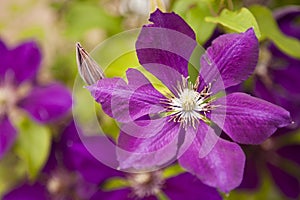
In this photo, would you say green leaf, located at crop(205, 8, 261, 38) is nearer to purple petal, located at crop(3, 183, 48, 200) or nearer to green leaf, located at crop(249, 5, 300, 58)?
green leaf, located at crop(249, 5, 300, 58)

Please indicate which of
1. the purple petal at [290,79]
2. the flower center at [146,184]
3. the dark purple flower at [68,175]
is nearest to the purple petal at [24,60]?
the dark purple flower at [68,175]

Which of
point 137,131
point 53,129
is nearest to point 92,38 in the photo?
point 53,129

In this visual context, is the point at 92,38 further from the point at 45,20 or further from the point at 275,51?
the point at 275,51

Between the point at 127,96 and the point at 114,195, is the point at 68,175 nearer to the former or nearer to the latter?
the point at 114,195

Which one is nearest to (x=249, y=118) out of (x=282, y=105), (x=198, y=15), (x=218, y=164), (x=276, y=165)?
(x=218, y=164)

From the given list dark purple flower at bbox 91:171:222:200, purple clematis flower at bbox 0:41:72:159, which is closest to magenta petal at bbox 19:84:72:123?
purple clematis flower at bbox 0:41:72:159
